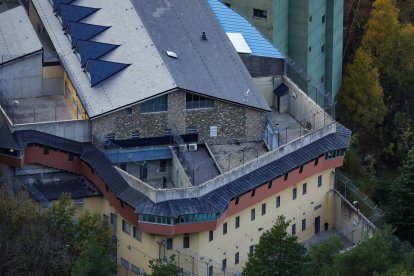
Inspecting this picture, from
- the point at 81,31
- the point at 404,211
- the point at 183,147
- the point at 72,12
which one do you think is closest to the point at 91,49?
the point at 81,31

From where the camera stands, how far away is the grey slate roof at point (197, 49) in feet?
445

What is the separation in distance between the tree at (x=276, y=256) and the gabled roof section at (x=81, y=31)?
889 inches

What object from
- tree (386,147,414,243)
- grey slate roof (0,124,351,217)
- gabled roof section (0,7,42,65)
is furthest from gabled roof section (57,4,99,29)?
tree (386,147,414,243)

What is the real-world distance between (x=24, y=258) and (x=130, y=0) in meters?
26.1

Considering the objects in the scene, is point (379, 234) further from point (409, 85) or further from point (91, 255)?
point (409, 85)

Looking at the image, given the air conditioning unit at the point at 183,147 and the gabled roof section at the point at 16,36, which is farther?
the gabled roof section at the point at 16,36

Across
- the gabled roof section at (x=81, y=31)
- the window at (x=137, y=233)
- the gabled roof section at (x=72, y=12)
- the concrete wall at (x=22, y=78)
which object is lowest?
the window at (x=137, y=233)

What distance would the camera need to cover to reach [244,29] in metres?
146

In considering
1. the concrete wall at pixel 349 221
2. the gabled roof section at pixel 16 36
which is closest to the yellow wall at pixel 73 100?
the gabled roof section at pixel 16 36

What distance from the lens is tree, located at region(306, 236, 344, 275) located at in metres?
125

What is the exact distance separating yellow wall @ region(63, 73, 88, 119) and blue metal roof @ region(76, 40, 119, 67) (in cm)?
199

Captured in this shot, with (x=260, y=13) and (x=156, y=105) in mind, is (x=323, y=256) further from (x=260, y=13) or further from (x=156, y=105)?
(x=260, y=13)

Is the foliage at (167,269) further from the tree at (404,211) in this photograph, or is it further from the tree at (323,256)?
the tree at (404,211)

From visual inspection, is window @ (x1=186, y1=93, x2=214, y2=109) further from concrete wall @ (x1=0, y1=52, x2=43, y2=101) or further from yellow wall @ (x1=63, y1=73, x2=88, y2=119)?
concrete wall @ (x1=0, y1=52, x2=43, y2=101)
